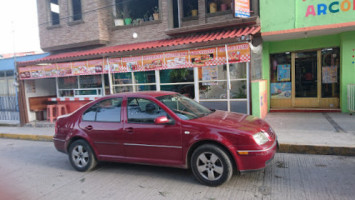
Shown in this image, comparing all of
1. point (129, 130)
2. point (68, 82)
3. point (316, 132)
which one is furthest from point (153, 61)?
point (316, 132)

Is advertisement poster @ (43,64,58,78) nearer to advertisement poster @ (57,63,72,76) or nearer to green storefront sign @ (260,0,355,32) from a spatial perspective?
advertisement poster @ (57,63,72,76)

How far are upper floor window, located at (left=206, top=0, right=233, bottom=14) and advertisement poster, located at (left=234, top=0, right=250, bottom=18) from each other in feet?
3.97

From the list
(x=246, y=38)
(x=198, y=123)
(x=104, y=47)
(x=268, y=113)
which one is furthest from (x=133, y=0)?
(x=198, y=123)

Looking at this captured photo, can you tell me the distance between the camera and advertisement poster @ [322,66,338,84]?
32.4 ft

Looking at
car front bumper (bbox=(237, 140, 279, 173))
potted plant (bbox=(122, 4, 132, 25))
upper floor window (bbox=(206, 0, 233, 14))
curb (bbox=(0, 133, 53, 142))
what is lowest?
curb (bbox=(0, 133, 53, 142))

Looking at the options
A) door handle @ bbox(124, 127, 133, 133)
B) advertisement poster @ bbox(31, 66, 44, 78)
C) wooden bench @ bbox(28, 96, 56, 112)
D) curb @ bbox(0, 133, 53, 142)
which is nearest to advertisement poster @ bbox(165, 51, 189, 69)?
door handle @ bbox(124, 127, 133, 133)

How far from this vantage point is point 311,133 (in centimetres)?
699

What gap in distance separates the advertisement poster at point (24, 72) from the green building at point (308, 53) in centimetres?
1025

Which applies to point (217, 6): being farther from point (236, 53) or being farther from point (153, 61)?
point (153, 61)

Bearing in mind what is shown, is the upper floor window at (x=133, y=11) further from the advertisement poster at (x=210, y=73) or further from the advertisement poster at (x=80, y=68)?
the advertisement poster at (x=210, y=73)

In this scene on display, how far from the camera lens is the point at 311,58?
10.2m

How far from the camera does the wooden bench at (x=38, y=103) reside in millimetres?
12616

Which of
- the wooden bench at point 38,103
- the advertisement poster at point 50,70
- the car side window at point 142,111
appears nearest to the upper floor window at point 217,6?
the car side window at point 142,111

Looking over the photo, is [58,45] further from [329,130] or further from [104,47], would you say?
[329,130]
